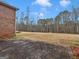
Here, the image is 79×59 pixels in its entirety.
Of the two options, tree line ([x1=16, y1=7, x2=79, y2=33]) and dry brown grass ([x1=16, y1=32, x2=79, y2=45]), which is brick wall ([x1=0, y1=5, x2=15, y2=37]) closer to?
dry brown grass ([x1=16, y1=32, x2=79, y2=45])

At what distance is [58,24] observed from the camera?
36094 mm

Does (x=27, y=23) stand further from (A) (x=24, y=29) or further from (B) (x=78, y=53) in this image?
(B) (x=78, y=53)

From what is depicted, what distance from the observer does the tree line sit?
33.9 metres

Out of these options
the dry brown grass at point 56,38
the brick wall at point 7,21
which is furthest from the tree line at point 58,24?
the brick wall at point 7,21

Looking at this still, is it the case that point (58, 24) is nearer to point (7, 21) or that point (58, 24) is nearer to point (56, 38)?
point (56, 38)

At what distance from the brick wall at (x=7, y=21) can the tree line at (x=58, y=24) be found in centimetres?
1913

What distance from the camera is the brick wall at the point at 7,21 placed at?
594 inches

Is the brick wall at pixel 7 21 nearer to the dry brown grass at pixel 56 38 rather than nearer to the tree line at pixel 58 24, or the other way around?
the dry brown grass at pixel 56 38

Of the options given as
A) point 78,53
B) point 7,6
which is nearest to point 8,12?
point 7,6

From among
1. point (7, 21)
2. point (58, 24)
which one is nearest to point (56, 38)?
point (7, 21)

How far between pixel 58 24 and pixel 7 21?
70.5 ft

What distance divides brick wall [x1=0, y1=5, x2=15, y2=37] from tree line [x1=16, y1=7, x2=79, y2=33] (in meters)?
19.1

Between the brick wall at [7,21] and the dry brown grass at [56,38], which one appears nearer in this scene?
the dry brown grass at [56,38]

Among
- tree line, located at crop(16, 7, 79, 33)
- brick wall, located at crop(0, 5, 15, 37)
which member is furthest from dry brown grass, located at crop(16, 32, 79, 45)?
tree line, located at crop(16, 7, 79, 33)
